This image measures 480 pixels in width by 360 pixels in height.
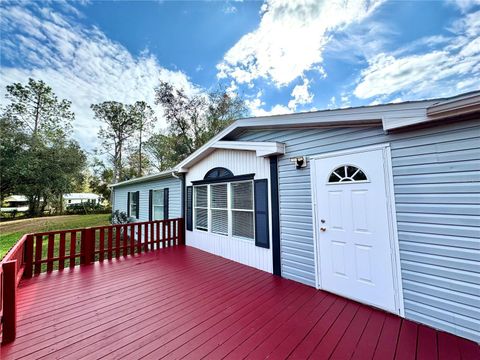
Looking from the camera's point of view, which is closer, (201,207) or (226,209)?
(226,209)

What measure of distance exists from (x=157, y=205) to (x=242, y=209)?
4705mm

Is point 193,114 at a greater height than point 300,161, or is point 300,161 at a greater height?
point 193,114

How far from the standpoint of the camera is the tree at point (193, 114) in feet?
52.7

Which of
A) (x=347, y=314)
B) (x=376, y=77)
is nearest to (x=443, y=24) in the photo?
(x=376, y=77)

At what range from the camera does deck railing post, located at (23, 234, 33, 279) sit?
400 centimetres

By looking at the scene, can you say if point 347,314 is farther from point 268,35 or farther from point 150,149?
point 150,149

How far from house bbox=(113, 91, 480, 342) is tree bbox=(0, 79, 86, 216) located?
20200 mm

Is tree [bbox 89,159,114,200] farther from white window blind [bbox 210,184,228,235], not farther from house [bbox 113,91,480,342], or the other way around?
house [bbox 113,91,480,342]

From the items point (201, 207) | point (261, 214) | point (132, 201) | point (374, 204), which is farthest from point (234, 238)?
point (132, 201)

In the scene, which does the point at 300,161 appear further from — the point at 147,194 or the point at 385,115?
the point at 147,194

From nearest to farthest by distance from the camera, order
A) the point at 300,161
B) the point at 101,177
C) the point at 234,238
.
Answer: the point at 300,161 < the point at 234,238 < the point at 101,177

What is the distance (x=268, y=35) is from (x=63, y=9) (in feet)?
20.2

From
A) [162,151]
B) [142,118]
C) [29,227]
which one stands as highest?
[142,118]

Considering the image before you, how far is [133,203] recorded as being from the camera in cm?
1012
